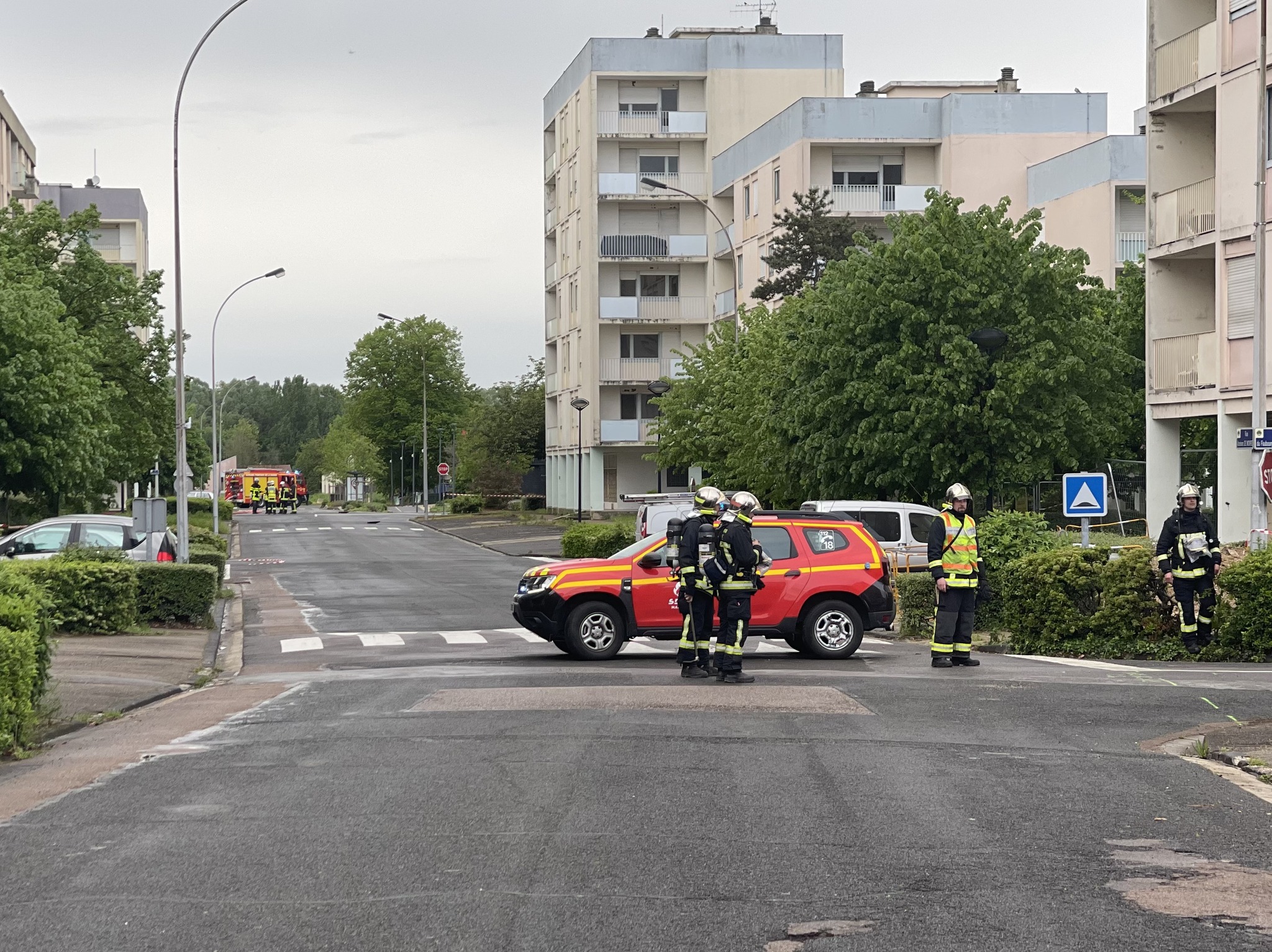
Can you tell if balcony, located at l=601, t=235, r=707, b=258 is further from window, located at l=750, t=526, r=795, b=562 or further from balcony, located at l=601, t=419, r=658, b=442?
window, located at l=750, t=526, r=795, b=562

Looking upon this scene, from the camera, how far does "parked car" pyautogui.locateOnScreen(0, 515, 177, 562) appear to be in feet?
83.4

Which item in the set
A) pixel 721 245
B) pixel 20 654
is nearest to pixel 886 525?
pixel 20 654

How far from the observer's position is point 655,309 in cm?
7062

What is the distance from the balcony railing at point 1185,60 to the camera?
29734 mm

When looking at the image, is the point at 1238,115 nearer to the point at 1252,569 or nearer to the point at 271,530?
the point at 1252,569

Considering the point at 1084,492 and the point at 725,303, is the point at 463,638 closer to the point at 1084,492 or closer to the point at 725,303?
the point at 1084,492

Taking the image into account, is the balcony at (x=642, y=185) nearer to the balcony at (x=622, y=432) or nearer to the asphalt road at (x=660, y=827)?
the balcony at (x=622, y=432)

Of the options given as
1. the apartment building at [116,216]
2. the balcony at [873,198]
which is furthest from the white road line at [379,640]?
the apartment building at [116,216]

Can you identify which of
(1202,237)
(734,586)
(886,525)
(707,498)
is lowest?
(734,586)

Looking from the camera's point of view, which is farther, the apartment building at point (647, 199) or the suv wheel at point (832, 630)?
the apartment building at point (647, 199)

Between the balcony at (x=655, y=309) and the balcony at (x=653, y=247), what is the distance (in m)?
1.93

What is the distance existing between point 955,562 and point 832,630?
2.37 metres

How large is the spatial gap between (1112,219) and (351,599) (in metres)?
30.6

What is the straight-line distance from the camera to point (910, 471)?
A: 105 feet
